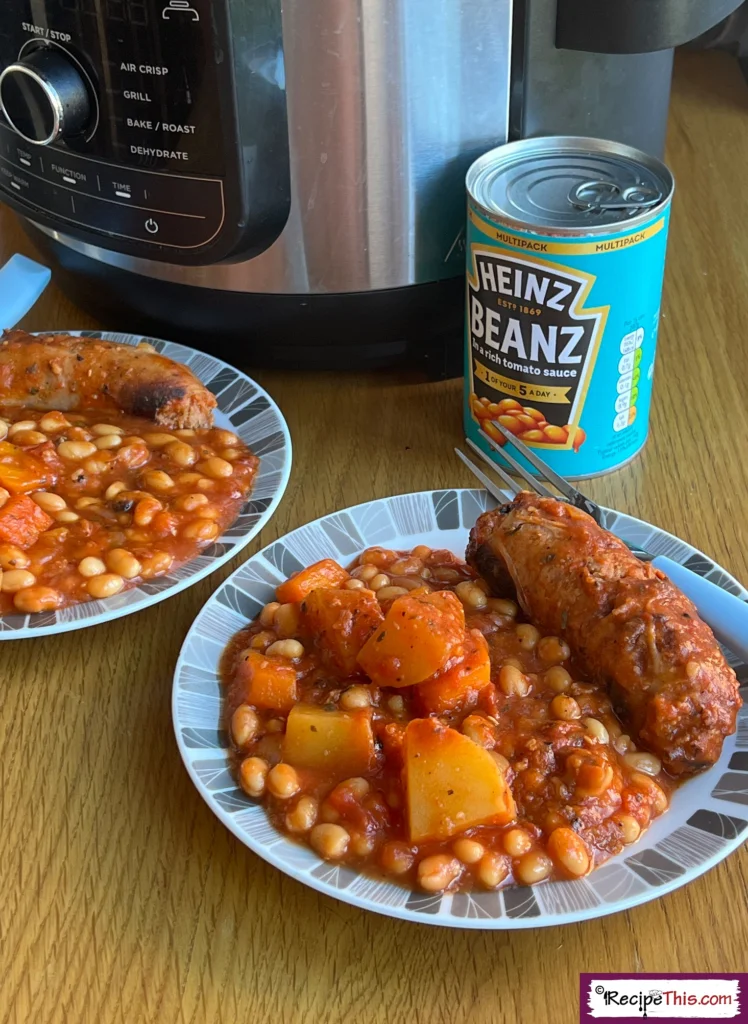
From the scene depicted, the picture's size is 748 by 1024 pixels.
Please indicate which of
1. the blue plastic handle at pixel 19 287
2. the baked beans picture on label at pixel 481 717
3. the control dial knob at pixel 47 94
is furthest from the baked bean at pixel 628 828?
the blue plastic handle at pixel 19 287

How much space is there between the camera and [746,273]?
131 centimetres

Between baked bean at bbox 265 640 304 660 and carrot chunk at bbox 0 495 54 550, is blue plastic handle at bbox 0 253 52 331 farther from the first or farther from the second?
baked bean at bbox 265 640 304 660

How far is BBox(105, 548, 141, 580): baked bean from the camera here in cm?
88

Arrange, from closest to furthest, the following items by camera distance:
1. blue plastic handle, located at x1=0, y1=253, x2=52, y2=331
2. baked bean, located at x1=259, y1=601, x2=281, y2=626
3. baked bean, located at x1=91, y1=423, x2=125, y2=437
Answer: baked bean, located at x1=259, y1=601, x2=281, y2=626
baked bean, located at x1=91, y1=423, x2=125, y2=437
blue plastic handle, located at x1=0, y1=253, x2=52, y2=331

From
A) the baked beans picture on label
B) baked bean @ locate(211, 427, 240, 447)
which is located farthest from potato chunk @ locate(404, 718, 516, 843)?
baked bean @ locate(211, 427, 240, 447)

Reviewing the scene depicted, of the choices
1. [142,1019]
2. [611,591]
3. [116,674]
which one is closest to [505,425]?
[611,591]

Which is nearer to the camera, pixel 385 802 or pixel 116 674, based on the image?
pixel 385 802

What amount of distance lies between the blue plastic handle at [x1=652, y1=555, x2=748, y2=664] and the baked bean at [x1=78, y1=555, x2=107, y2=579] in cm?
45

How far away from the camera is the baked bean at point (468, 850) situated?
0.66 m

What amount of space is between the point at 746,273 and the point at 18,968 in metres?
1.09

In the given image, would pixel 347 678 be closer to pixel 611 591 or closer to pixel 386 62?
pixel 611 591

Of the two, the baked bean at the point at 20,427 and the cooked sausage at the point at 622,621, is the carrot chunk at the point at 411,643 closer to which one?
the cooked sausage at the point at 622,621

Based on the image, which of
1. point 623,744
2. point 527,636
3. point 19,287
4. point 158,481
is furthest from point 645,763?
point 19,287

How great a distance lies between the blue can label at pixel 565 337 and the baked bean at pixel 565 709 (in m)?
0.31
